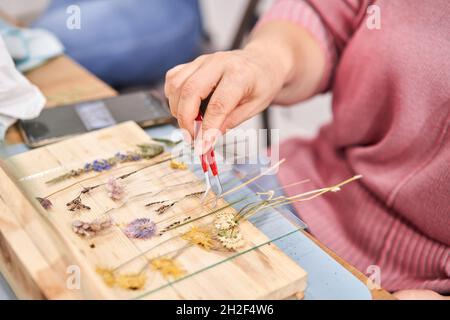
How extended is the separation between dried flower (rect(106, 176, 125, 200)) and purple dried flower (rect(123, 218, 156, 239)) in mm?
55

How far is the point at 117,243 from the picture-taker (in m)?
0.63

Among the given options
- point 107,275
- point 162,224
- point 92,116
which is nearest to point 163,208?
point 162,224

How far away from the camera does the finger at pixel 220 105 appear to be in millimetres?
709

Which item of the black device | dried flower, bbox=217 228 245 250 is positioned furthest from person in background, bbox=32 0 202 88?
dried flower, bbox=217 228 245 250

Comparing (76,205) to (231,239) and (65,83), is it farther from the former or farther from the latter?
(65,83)

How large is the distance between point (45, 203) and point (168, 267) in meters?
0.19

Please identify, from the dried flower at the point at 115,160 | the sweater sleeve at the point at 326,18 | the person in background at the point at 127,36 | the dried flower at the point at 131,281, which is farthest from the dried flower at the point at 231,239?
the person in background at the point at 127,36

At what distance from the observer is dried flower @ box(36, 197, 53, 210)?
679 millimetres

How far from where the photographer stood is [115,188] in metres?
0.71

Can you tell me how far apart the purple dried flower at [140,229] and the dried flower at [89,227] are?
26 millimetres

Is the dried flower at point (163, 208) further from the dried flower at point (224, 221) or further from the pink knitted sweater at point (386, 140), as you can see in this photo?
the pink knitted sweater at point (386, 140)

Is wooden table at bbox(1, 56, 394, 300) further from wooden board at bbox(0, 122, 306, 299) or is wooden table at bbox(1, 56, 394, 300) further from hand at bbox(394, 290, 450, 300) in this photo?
hand at bbox(394, 290, 450, 300)

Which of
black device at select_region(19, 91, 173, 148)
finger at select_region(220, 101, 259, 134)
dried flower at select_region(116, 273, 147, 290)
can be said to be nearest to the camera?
dried flower at select_region(116, 273, 147, 290)
